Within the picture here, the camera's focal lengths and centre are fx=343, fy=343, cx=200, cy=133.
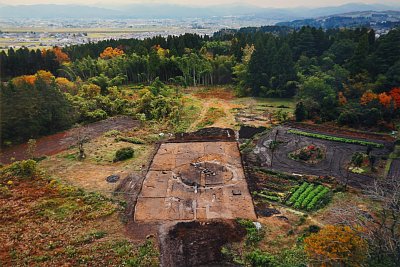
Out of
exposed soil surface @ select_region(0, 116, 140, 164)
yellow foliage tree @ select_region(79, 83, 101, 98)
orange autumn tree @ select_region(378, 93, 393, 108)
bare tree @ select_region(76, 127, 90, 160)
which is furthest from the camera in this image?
yellow foliage tree @ select_region(79, 83, 101, 98)

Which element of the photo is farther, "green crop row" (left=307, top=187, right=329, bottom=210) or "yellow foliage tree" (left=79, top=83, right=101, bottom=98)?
"yellow foliage tree" (left=79, top=83, right=101, bottom=98)

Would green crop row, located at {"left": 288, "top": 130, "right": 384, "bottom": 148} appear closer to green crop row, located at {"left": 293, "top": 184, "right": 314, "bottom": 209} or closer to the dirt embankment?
the dirt embankment

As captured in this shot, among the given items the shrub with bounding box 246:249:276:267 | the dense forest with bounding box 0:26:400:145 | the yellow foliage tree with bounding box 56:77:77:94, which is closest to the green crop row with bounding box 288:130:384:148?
the dense forest with bounding box 0:26:400:145

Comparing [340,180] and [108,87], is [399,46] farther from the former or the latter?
[108,87]

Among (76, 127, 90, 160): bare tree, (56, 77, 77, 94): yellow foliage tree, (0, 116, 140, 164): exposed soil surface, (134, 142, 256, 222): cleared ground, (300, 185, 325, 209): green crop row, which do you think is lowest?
(0, 116, 140, 164): exposed soil surface

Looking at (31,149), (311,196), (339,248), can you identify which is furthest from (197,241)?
(31,149)

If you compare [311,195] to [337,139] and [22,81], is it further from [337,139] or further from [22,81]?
[22,81]

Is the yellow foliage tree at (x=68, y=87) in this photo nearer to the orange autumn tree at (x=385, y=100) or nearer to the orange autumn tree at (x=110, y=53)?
the orange autumn tree at (x=110, y=53)
